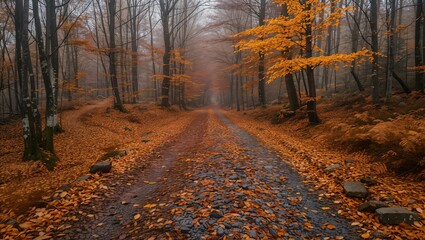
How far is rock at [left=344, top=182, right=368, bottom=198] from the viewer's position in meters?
5.43

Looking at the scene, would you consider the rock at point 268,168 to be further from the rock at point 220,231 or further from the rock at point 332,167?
the rock at point 220,231

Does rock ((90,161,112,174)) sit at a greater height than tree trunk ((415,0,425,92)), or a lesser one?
lesser

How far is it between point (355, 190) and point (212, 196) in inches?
127

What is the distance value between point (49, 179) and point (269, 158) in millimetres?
7123

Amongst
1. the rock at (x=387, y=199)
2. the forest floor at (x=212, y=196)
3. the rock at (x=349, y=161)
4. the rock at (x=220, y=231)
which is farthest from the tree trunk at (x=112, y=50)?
the rock at (x=387, y=199)

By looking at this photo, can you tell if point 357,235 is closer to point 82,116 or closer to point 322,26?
point 322,26

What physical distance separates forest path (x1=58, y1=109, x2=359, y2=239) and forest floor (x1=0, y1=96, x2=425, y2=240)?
21mm

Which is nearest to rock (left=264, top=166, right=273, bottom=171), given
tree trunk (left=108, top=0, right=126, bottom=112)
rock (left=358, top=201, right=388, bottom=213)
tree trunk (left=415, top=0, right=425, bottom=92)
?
rock (left=358, top=201, right=388, bottom=213)

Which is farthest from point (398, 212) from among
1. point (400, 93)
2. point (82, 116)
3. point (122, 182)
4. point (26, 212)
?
point (82, 116)

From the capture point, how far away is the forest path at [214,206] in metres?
4.36

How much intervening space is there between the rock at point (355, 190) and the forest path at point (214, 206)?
0.60 metres

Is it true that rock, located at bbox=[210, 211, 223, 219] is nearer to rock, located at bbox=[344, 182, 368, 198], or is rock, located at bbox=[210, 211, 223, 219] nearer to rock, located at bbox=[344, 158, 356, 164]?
rock, located at bbox=[344, 182, 368, 198]

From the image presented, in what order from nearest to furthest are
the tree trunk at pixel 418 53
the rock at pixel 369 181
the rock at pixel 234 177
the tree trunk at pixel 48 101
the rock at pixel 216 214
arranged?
1. the rock at pixel 216 214
2. the rock at pixel 369 181
3. the rock at pixel 234 177
4. the tree trunk at pixel 48 101
5. the tree trunk at pixel 418 53

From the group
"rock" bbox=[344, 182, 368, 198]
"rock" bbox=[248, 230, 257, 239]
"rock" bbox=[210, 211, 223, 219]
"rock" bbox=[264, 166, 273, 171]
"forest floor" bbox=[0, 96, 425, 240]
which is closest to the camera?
"rock" bbox=[248, 230, 257, 239]
